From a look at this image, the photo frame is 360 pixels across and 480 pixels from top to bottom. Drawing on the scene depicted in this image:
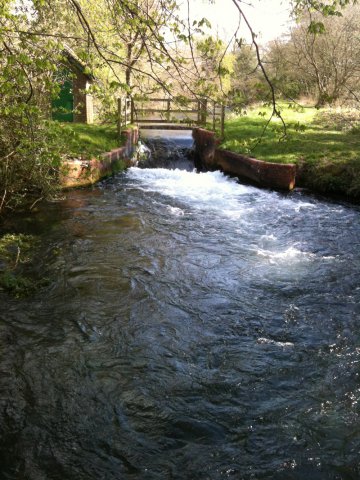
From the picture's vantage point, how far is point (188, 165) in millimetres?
16547

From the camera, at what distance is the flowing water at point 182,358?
323 centimetres

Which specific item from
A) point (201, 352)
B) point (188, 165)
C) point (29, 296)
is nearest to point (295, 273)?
point (201, 352)

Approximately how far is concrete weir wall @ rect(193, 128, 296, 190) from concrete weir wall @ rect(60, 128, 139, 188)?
9.75ft

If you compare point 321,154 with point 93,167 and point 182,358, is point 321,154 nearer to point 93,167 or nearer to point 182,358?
point 93,167

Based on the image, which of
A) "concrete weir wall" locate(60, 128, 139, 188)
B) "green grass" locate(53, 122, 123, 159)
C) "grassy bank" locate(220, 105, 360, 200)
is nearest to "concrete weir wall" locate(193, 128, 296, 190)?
"grassy bank" locate(220, 105, 360, 200)

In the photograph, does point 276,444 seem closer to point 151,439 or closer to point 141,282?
point 151,439

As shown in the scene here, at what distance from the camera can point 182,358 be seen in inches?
173

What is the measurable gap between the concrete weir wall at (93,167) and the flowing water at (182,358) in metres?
2.37

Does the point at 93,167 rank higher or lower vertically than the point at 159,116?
lower

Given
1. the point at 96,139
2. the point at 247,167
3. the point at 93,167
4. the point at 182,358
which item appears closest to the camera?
the point at 182,358

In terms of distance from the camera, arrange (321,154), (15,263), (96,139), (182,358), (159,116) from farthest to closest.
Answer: (96,139), (321,154), (159,116), (15,263), (182,358)

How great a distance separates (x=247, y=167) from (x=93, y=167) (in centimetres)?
442

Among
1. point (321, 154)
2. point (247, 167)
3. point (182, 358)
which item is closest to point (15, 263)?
point (182, 358)

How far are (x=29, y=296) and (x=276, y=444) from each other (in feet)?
11.4
